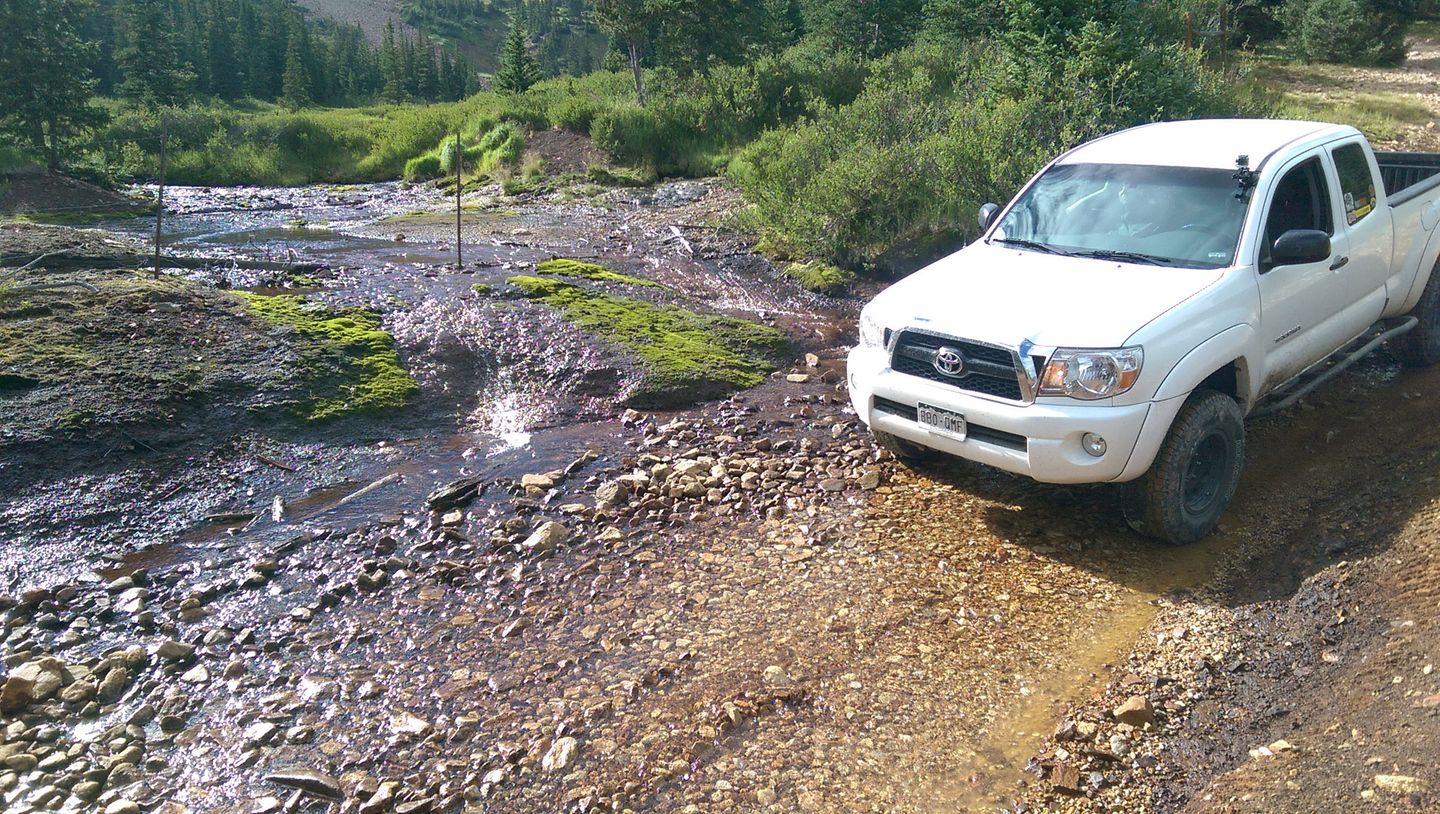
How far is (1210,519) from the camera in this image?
5.46m

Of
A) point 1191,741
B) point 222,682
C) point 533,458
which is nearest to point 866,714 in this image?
point 1191,741

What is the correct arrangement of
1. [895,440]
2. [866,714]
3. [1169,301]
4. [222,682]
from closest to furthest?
[866,714]
[222,682]
[1169,301]
[895,440]

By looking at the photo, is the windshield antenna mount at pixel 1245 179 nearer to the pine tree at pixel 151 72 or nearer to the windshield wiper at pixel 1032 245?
the windshield wiper at pixel 1032 245

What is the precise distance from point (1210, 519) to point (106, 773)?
5732 millimetres

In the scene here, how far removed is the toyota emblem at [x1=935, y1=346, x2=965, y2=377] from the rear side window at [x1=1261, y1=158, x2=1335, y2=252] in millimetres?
2152

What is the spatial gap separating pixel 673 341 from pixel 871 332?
3.69 m

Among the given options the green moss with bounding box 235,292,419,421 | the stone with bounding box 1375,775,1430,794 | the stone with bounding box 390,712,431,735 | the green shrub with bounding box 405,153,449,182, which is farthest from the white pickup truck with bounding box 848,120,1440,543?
the green shrub with bounding box 405,153,449,182

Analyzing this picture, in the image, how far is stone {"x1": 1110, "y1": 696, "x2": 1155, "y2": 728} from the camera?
400 cm

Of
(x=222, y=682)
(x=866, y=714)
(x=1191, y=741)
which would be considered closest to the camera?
(x=1191, y=741)

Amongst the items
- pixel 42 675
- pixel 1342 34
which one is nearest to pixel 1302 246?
pixel 42 675

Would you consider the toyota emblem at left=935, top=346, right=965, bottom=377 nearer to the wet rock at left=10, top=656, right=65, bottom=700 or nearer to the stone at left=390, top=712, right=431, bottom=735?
the stone at left=390, top=712, right=431, bottom=735

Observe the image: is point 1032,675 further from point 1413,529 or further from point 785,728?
point 1413,529

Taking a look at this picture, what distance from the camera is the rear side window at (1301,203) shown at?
19.1 ft

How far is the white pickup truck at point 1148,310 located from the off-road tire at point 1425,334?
80 centimetres
